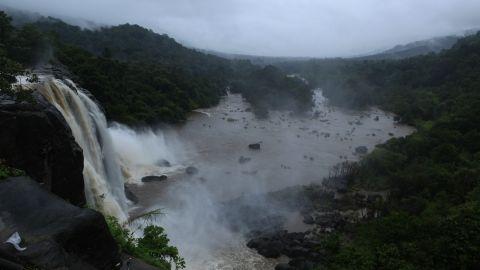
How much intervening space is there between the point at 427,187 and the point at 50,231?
29.8 meters

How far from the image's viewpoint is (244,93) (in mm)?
107750

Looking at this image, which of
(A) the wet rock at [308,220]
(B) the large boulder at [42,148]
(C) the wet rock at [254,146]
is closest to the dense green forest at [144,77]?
(C) the wet rock at [254,146]

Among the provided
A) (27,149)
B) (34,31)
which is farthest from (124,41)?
(27,149)

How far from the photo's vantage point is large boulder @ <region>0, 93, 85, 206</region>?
50.8 ft

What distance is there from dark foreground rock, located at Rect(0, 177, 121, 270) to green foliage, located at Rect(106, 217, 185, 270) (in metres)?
1.18

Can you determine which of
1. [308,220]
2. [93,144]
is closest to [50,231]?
[93,144]

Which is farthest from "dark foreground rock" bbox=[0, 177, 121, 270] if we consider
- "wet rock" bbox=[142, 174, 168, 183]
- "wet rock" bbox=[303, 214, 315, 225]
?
"wet rock" bbox=[142, 174, 168, 183]

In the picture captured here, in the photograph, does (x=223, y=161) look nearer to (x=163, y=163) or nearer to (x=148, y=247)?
(x=163, y=163)

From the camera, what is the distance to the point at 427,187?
33.7 m

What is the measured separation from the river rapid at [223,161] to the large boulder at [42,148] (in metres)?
10.2

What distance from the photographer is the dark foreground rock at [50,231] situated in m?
10.8

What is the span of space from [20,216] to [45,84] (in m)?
17.2

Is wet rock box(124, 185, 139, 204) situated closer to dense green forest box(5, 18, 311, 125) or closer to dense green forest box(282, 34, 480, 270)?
dense green forest box(282, 34, 480, 270)

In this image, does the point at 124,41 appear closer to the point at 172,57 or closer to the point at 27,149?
the point at 172,57
